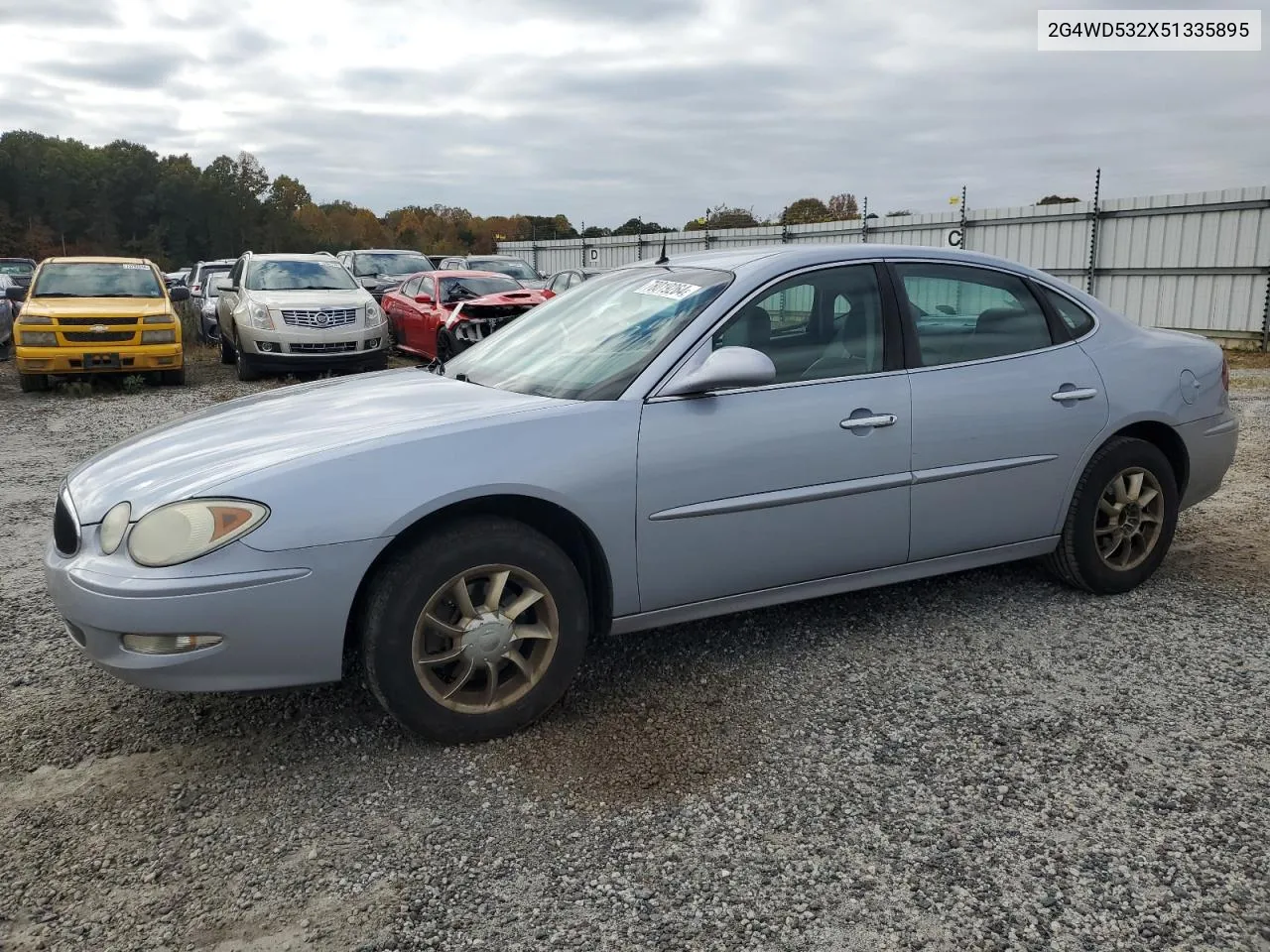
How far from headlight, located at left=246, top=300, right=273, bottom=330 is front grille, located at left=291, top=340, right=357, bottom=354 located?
40 cm

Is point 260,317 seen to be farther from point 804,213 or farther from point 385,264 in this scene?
point 804,213

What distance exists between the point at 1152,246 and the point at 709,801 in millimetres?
17065

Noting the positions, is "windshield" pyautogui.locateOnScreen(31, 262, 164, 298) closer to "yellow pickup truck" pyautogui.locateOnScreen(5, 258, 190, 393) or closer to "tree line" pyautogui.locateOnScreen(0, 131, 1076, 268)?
"yellow pickup truck" pyautogui.locateOnScreen(5, 258, 190, 393)

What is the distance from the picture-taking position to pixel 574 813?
2.76m

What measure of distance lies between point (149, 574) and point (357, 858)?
98 cm

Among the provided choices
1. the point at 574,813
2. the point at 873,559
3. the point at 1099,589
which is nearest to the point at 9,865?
the point at 574,813

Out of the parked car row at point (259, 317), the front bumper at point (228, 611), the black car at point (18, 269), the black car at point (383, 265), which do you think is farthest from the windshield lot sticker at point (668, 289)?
the black car at point (18, 269)

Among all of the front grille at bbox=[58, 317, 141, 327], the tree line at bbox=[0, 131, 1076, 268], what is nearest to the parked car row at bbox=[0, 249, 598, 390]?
the front grille at bbox=[58, 317, 141, 327]

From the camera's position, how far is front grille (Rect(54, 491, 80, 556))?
9.90 ft

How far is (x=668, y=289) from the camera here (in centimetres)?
382

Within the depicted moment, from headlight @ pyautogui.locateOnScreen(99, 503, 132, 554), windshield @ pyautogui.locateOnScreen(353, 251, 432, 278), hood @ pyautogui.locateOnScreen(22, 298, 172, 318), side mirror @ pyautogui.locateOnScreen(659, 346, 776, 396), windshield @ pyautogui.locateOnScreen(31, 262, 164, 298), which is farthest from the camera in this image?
windshield @ pyautogui.locateOnScreen(353, 251, 432, 278)

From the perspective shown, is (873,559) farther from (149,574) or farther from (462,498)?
(149,574)

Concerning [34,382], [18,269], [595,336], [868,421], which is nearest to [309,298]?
[34,382]

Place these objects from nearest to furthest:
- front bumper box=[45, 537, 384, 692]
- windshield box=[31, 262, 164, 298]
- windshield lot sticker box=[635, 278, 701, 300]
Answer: front bumper box=[45, 537, 384, 692] < windshield lot sticker box=[635, 278, 701, 300] < windshield box=[31, 262, 164, 298]
